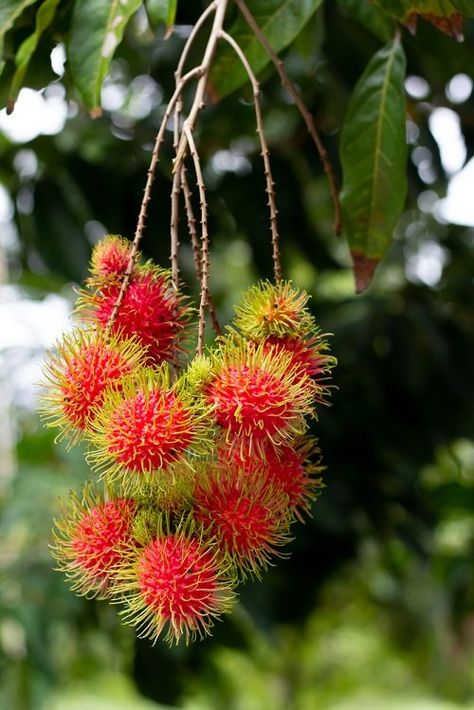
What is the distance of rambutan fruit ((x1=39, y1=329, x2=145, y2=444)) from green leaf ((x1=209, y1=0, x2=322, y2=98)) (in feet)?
1.61

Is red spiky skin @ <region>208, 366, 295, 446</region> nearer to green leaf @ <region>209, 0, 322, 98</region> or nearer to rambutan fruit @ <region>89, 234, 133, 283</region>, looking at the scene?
rambutan fruit @ <region>89, 234, 133, 283</region>

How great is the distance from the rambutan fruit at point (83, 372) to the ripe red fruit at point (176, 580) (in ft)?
0.43

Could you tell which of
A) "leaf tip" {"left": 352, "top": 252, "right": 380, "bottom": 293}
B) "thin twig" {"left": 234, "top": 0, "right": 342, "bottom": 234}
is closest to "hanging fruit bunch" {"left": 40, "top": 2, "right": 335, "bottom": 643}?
"thin twig" {"left": 234, "top": 0, "right": 342, "bottom": 234}

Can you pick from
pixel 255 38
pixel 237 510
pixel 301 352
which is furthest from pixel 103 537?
pixel 255 38

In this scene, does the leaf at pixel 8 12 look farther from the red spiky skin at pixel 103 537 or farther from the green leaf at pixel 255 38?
the red spiky skin at pixel 103 537

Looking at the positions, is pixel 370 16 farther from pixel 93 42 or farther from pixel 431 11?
pixel 93 42

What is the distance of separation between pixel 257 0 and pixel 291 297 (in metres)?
0.50

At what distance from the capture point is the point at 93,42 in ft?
3.56

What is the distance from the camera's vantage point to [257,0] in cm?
118

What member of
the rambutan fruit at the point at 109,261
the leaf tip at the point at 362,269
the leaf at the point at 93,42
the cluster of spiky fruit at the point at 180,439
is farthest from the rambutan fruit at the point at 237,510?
the leaf at the point at 93,42

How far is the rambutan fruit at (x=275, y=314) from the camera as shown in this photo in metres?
0.86

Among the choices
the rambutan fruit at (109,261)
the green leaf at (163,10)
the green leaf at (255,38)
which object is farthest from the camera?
the green leaf at (255,38)

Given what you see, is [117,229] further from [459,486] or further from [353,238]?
[459,486]

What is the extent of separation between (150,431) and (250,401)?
90 mm
